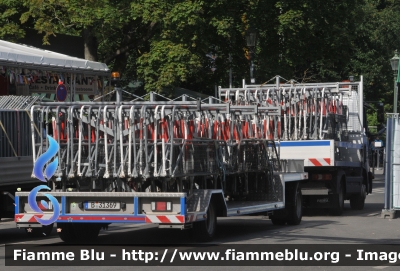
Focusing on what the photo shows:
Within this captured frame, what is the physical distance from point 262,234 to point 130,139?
3.65 meters

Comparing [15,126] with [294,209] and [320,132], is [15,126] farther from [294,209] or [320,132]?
[320,132]

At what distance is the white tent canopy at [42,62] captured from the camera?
20469 mm

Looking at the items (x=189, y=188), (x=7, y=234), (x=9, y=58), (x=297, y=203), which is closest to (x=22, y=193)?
(x=189, y=188)

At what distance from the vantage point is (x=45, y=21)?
A: 30453 millimetres

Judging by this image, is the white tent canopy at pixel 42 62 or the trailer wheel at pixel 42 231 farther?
the white tent canopy at pixel 42 62

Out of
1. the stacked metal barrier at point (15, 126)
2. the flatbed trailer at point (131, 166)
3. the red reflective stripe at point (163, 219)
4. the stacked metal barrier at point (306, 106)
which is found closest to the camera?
the red reflective stripe at point (163, 219)

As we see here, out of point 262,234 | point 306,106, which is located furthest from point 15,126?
point 306,106

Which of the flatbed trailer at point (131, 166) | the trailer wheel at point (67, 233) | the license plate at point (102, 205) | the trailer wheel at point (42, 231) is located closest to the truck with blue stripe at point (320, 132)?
the flatbed trailer at point (131, 166)

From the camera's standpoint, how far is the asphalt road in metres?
14.0

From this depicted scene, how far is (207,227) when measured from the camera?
45.3ft

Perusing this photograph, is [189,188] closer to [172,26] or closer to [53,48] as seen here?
[172,26]

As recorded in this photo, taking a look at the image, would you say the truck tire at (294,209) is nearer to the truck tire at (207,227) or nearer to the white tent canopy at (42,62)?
the truck tire at (207,227)

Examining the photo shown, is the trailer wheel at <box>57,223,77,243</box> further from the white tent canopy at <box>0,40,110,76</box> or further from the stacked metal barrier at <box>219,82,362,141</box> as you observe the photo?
the white tent canopy at <box>0,40,110,76</box>

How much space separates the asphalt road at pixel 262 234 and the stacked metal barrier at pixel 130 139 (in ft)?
4.39
